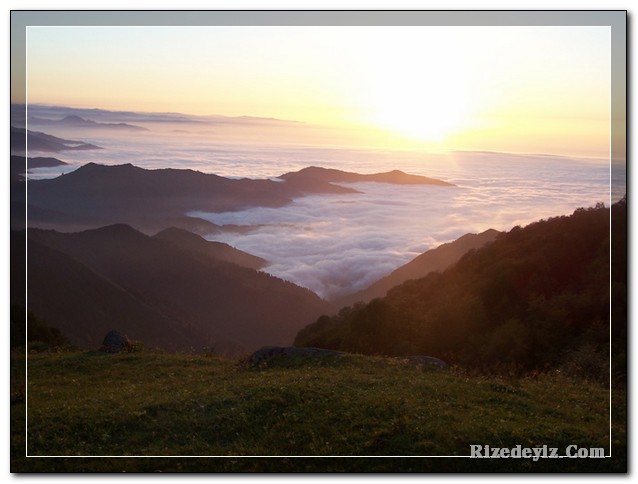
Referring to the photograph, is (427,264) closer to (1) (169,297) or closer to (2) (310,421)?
(2) (310,421)

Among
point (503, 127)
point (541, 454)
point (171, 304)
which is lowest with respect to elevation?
point (541, 454)

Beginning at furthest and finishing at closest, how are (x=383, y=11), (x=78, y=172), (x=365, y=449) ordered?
(x=78, y=172)
(x=383, y=11)
(x=365, y=449)

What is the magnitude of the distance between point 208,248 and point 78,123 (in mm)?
2152

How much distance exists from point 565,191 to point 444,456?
3588mm

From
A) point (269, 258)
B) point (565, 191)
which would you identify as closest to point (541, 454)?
point (565, 191)

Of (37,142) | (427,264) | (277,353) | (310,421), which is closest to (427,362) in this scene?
(427,264)

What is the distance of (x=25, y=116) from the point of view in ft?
33.4

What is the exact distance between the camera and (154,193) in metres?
11.0

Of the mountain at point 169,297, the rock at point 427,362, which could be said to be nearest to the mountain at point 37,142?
the mountain at point 169,297

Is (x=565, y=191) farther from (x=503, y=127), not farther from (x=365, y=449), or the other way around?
(x=365, y=449)

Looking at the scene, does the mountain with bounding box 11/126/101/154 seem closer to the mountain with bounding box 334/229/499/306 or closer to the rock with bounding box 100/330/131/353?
the rock with bounding box 100/330/131/353

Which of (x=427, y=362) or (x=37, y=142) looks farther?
(x=427, y=362)

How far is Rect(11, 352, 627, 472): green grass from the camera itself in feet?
30.2

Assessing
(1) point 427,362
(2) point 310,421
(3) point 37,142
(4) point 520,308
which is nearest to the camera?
(2) point 310,421
